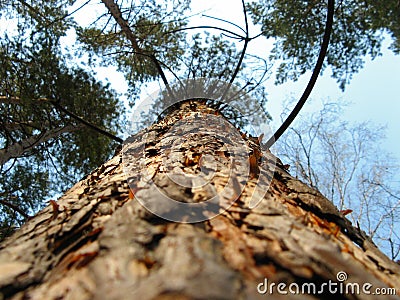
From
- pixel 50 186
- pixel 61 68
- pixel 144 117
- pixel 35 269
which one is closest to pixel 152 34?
pixel 61 68

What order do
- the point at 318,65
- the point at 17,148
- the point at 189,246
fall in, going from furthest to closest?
the point at 17,148, the point at 318,65, the point at 189,246

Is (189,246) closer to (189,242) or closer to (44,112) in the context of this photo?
(189,242)

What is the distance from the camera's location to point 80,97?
5.46 meters

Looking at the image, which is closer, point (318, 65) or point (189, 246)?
point (189, 246)

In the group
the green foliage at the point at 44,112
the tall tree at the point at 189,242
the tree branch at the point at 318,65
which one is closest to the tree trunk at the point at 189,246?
the tall tree at the point at 189,242

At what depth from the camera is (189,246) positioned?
670mm

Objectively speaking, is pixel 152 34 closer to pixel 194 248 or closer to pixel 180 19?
pixel 180 19

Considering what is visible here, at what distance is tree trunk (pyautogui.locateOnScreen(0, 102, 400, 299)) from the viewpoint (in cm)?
58

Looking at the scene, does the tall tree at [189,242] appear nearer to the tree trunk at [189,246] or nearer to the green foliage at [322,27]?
the tree trunk at [189,246]

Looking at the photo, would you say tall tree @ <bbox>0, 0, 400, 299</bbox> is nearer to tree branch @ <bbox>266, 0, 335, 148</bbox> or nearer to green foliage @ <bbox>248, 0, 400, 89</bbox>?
tree branch @ <bbox>266, 0, 335, 148</bbox>

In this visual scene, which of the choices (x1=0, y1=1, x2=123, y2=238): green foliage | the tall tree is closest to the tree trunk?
the tall tree

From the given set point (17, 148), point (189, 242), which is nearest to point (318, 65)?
point (189, 242)

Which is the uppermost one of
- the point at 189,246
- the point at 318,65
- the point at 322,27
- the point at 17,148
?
the point at 322,27

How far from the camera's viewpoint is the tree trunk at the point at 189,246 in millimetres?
579
